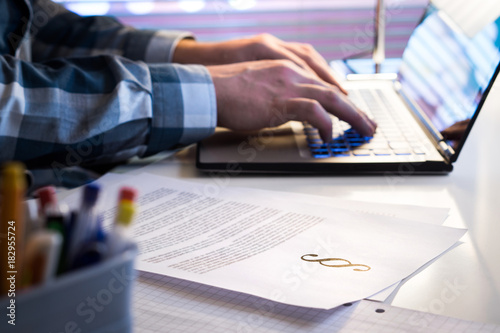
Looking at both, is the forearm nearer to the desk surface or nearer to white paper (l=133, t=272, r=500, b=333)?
the desk surface

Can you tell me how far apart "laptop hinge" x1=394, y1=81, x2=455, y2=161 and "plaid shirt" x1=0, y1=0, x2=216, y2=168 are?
308 millimetres

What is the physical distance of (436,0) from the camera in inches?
38.7

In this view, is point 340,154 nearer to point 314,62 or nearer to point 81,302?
point 314,62

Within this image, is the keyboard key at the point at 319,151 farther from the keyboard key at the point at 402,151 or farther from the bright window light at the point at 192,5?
the bright window light at the point at 192,5

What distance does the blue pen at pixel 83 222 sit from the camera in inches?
10.4

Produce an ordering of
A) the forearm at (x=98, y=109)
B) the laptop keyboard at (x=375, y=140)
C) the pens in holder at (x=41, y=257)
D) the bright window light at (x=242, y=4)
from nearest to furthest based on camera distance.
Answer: the pens in holder at (x=41, y=257), the forearm at (x=98, y=109), the laptop keyboard at (x=375, y=140), the bright window light at (x=242, y=4)

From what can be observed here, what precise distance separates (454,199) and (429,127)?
21 cm

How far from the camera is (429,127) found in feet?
2.74

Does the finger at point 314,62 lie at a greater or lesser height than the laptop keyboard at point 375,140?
greater

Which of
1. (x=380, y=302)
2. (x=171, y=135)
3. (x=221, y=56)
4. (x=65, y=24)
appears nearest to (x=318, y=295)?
(x=380, y=302)

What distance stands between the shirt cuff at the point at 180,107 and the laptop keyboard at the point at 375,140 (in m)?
0.15

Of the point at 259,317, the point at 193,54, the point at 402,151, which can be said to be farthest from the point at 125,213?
the point at 193,54

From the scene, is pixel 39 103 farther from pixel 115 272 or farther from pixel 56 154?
pixel 115 272

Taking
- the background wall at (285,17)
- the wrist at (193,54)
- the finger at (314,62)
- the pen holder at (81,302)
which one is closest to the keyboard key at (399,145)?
the finger at (314,62)
